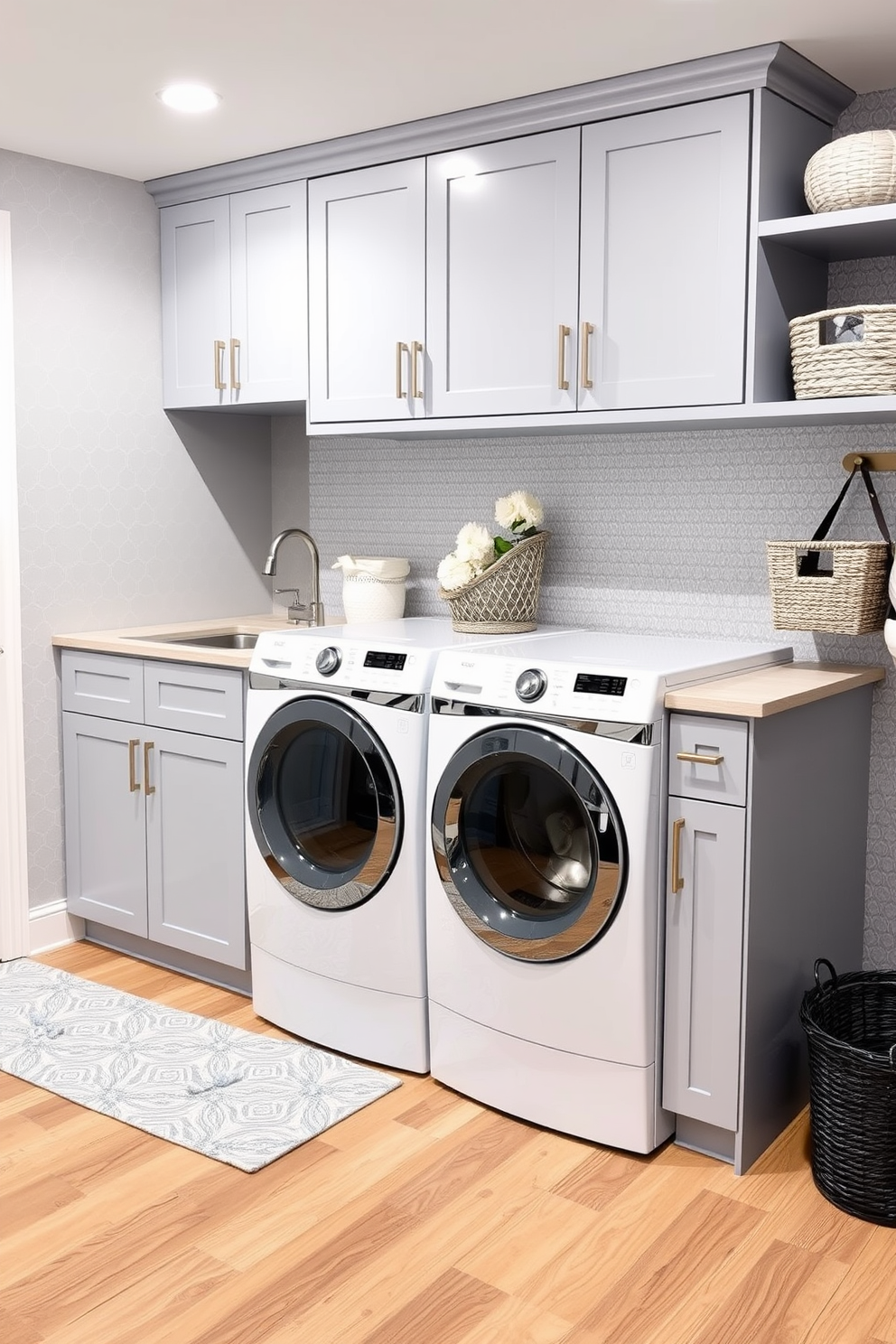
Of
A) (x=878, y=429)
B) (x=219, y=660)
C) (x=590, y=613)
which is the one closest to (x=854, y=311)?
(x=878, y=429)

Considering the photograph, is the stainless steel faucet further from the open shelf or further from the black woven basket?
the black woven basket

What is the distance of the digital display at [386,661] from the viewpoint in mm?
2680

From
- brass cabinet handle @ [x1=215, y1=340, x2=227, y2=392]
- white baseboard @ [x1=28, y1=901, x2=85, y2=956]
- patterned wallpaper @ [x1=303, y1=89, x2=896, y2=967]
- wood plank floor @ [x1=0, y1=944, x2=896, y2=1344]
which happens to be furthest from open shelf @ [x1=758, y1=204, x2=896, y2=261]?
white baseboard @ [x1=28, y1=901, x2=85, y2=956]

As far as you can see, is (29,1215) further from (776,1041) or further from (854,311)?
(854,311)

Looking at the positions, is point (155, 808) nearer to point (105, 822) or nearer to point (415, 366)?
point (105, 822)

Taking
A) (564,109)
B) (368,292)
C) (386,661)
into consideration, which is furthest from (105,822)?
(564,109)

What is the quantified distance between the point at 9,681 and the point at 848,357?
2.40 m

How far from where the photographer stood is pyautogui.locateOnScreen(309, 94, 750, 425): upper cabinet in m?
2.58

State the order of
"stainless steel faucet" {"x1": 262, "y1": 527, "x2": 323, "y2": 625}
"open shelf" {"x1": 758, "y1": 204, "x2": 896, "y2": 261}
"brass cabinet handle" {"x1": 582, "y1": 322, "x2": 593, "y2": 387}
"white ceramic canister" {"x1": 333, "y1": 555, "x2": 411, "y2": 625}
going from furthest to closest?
"white ceramic canister" {"x1": 333, "y1": 555, "x2": 411, "y2": 625} < "stainless steel faucet" {"x1": 262, "y1": 527, "x2": 323, "y2": 625} < "brass cabinet handle" {"x1": 582, "y1": 322, "x2": 593, "y2": 387} < "open shelf" {"x1": 758, "y1": 204, "x2": 896, "y2": 261}

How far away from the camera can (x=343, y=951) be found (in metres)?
2.81

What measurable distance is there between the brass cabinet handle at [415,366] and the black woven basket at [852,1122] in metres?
1.71

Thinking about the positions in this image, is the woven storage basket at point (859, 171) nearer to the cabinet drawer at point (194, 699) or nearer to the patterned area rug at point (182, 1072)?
the cabinet drawer at point (194, 699)

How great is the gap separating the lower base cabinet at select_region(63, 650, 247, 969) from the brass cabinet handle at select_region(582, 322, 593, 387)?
116 centimetres

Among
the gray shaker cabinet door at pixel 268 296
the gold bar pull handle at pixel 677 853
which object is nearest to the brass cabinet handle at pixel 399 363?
the gray shaker cabinet door at pixel 268 296
